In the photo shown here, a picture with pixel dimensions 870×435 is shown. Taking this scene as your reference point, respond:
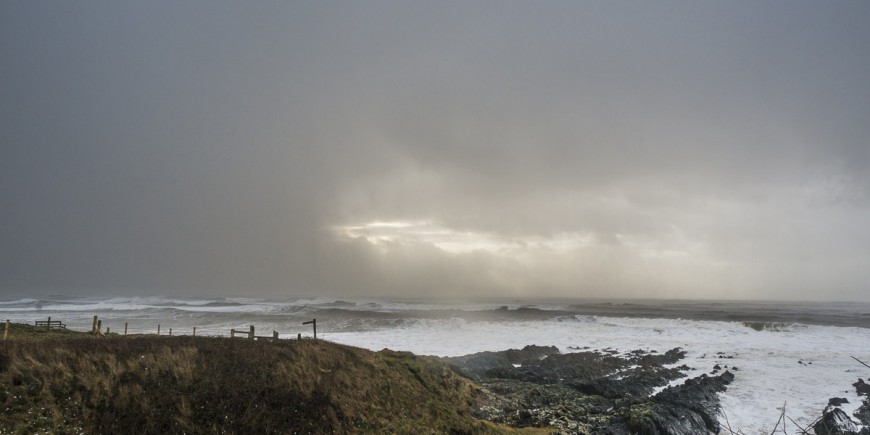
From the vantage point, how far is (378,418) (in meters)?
13.2

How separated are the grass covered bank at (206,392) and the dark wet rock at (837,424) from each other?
13308mm

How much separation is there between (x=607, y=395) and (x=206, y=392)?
18.5 meters

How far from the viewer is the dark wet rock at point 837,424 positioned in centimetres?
1621

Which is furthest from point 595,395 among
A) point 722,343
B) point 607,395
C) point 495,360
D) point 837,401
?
point 722,343

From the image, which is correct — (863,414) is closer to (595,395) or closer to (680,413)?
(680,413)

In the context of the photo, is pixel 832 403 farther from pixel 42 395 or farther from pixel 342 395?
pixel 42 395

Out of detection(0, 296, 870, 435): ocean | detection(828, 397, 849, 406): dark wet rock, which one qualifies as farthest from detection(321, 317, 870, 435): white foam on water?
detection(828, 397, 849, 406): dark wet rock

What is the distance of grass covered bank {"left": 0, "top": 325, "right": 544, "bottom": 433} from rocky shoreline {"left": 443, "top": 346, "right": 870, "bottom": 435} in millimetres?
3259

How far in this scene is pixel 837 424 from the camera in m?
16.9

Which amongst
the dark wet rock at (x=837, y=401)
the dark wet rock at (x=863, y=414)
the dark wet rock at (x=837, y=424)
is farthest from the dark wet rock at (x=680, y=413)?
the dark wet rock at (x=863, y=414)

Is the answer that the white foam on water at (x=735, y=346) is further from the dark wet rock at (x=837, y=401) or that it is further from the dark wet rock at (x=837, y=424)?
the dark wet rock at (x=837, y=424)

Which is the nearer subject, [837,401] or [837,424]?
[837,424]

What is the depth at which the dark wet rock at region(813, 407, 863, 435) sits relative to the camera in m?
16.2

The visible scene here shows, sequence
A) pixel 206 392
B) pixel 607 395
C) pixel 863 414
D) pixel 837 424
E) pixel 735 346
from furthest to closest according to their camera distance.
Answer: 1. pixel 735 346
2. pixel 607 395
3. pixel 863 414
4. pixel 837 424
5. pixel 206 392
